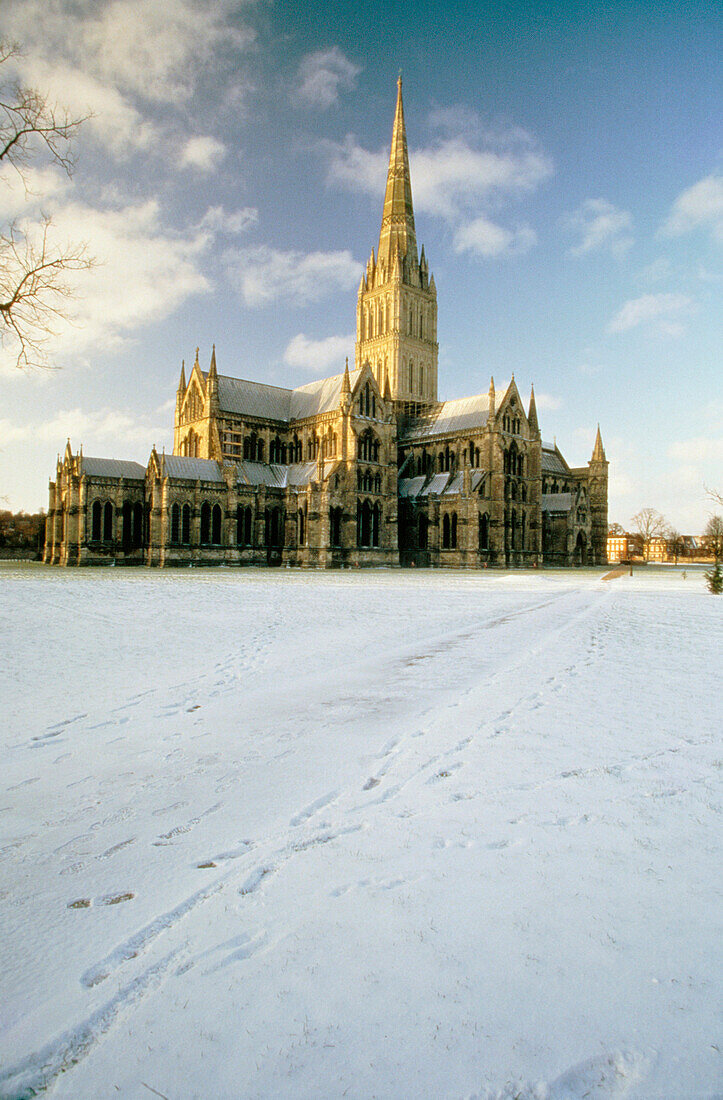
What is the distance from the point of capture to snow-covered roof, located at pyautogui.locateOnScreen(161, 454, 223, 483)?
49.7m

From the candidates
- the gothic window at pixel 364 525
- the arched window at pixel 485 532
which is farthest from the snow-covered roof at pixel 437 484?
the gothic window at pixel 364 525

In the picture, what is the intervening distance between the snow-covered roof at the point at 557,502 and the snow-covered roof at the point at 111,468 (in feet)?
137

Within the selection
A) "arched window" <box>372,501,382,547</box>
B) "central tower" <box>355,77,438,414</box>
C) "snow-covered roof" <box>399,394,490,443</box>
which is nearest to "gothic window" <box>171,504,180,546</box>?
"arched window" <box>372,501,382,547</box>

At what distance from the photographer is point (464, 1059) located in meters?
2.28

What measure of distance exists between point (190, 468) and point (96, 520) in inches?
319

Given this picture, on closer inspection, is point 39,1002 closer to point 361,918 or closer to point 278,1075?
point 278,1075

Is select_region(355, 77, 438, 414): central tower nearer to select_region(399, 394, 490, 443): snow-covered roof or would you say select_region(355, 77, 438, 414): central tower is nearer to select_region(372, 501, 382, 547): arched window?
select_region(399, 394, 490, 443): snow-covered roof

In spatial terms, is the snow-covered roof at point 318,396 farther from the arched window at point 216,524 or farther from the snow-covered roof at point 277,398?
the arched window at point 216,524

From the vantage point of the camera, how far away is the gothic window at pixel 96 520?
48.4m

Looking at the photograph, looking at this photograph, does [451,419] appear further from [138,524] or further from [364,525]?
[138,524]

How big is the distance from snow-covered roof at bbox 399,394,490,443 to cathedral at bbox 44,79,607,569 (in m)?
0.15

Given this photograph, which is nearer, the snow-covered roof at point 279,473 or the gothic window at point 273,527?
the gothic window at point 273,527

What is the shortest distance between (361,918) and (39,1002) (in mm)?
1371

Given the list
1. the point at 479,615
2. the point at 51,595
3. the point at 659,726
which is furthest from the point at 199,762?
the point at 51,595
